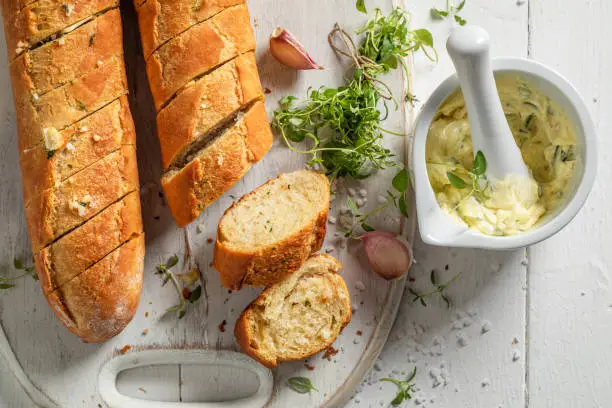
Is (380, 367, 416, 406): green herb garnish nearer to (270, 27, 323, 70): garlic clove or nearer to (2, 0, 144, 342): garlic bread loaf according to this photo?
(2, 0, 144, 342): garlic bread loaf

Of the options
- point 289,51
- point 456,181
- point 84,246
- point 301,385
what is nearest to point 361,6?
point 289,51

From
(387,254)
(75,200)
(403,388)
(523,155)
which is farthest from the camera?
(403,388)

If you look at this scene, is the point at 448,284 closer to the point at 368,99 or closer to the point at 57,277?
the point at 368,99

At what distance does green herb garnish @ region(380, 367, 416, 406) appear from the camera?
243 cm

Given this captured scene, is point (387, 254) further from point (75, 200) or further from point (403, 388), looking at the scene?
point (75, 200)

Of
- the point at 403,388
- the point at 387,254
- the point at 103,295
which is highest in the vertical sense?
the point at 103,295

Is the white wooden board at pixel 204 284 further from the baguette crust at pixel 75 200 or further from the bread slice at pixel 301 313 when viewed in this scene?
the baguette crust at pixel 75 200

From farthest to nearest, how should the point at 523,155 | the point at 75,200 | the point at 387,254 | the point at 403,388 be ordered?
the point at 403,388, the point at 387,254, the point at 523,155, the point at 75,200

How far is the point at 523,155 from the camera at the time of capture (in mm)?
2213

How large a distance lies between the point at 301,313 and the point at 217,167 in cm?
69

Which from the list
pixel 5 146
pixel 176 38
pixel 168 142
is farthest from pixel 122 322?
pixel 176 38

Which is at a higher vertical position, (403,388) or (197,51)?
(197,51)

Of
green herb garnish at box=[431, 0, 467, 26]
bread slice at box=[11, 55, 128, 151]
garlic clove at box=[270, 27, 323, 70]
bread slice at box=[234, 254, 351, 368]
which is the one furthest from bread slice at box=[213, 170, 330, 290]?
green herb garnish at box=[431, 0, 467, 26]

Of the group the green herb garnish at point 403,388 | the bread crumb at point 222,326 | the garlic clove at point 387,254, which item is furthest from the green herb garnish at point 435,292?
the bread crumb at point 222,326
